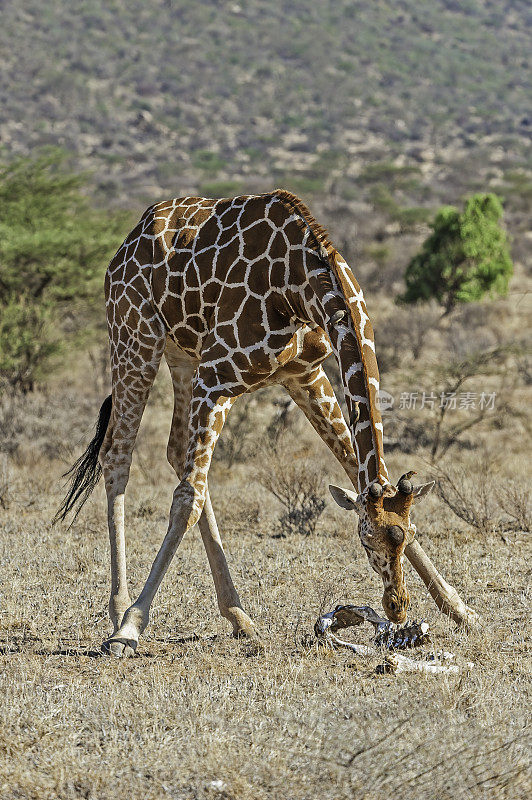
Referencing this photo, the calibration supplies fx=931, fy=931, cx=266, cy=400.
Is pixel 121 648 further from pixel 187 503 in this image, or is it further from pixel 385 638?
pixel 385 638

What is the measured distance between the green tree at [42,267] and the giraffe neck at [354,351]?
1005cm

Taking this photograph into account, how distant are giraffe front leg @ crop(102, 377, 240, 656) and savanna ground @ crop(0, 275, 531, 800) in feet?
0.53

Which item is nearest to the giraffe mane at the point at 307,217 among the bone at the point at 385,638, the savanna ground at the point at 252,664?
the bone at the point at 385,638

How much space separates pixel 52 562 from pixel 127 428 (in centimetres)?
154

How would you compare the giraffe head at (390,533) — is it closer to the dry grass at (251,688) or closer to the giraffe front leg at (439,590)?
the dry grass at (251,688)

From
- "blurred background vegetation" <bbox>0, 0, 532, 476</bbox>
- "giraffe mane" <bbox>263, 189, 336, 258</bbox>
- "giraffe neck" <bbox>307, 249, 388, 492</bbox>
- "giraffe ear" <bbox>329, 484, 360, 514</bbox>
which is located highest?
"giraffe mane" <bbox>263, 189, 336, 258</bbox>

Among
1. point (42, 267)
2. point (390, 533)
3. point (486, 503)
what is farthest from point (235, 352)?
point (42, 267)

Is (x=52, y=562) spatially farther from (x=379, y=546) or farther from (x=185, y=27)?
(x=185, y=27)

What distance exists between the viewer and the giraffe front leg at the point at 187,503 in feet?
17.8

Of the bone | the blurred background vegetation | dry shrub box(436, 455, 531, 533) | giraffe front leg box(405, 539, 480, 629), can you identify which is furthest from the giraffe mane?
the blurred background vegetation

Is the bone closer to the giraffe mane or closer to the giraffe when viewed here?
the giraffe

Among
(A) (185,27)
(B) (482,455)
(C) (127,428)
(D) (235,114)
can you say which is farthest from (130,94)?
(C) (127,428)

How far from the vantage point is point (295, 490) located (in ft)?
28.7

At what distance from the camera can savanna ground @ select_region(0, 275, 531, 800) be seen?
3787 mm
